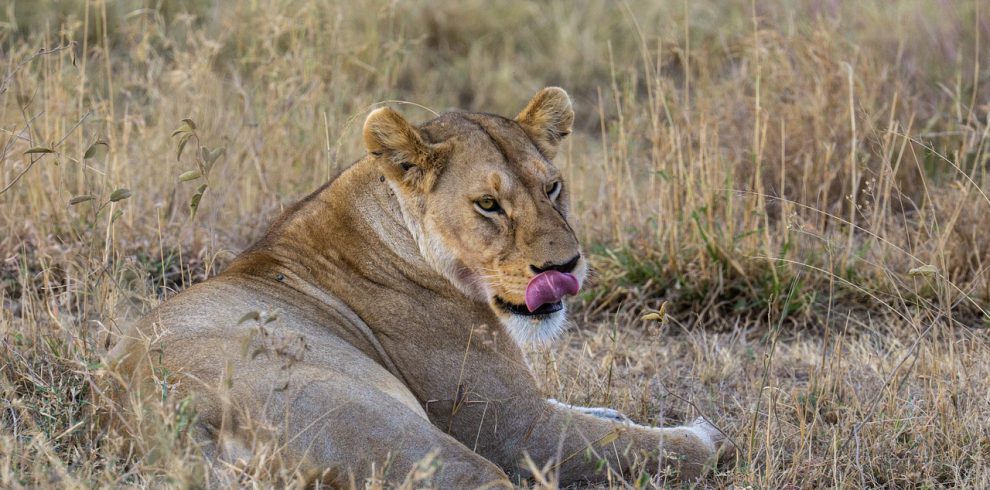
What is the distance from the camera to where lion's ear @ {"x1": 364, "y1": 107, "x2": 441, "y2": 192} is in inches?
159

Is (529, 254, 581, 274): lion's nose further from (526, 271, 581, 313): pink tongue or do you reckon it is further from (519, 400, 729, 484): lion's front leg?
(519, 400, 729, 484): lion's front leg

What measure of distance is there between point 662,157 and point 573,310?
35.2 inches

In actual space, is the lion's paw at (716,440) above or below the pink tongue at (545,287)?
below

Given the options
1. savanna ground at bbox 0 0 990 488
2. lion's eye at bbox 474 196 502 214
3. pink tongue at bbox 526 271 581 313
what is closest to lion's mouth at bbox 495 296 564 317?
pink tongue at bbox 526 271 581 313

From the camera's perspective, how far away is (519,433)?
395 cm

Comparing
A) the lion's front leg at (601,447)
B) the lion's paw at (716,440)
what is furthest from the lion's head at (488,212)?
the lion's paw at (716,440)

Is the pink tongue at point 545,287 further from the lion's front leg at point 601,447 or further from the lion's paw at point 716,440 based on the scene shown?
the lion's paw at point 716,440

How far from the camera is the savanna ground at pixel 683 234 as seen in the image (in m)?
3.96

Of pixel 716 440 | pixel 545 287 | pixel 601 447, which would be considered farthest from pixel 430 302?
pixel 716 440

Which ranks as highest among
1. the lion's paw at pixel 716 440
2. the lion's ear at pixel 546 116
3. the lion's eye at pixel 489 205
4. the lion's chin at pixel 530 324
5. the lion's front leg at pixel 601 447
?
the lion's ear at pixel 546 116

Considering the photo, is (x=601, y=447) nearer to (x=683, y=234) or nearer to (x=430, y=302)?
(x=430, y=302)

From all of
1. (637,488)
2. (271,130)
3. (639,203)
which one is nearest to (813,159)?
(639,203)

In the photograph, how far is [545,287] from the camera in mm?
3994

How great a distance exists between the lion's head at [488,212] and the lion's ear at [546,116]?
212mm
